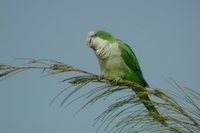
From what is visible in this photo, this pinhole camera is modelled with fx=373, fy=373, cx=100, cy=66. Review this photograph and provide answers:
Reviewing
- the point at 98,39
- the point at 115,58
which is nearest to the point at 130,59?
the point at 115,58

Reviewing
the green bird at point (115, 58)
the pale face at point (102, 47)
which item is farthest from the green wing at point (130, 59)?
the pale face at point (102, 47)

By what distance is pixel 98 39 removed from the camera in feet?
15.4

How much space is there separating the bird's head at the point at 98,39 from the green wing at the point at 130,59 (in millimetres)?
163

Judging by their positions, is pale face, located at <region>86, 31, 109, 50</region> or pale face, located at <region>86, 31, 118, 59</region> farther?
pale face, located at <region>86, 31, 109, 50</region>

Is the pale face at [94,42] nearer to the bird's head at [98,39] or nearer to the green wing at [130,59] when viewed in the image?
the bird's head at [98,39]

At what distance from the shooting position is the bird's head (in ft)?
14.8

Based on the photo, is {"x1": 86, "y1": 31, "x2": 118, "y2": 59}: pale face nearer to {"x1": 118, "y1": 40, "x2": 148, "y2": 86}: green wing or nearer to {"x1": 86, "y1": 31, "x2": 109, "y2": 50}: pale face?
{"x1": 86, "y1": 31, "x2": 109, "y2": 50}: pale face

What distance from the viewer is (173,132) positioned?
6.05 ft

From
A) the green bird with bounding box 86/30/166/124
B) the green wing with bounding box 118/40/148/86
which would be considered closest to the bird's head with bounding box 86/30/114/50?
the green bird with bounding box 86/30/166/124

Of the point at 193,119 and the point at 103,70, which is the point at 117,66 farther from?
the point at 193,119

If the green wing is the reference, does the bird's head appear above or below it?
above

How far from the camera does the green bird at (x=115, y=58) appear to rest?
168 inches

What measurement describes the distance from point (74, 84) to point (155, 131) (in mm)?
546

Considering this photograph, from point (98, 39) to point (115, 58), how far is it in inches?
18.5
